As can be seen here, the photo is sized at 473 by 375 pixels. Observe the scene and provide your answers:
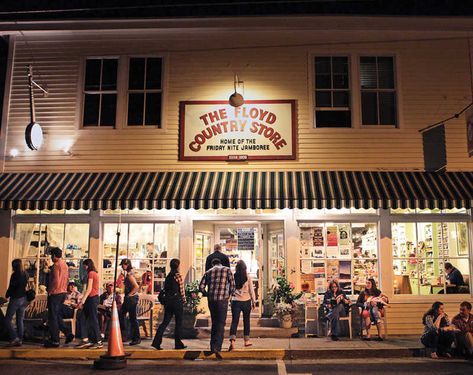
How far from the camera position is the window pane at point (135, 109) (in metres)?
12.5

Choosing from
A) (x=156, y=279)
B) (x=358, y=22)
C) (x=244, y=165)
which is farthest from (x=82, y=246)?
(x=358, y=22)

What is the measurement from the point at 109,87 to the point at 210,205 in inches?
168

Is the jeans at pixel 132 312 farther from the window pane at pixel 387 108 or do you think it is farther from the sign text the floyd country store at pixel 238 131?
the window pane at pixel 387 108

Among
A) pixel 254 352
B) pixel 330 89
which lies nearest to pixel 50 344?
pixel 254 352

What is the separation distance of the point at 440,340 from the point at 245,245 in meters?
5.02

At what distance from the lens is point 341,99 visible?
492 inches

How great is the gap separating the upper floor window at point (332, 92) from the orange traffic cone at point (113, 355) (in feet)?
21.4

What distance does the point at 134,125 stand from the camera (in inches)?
492

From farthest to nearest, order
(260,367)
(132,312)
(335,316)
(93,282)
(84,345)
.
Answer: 1. (335,316)
2. (132,312)
3. (93,282)
4. (84,345)
5. (260,367)

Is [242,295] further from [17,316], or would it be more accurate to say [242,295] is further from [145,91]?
[145,91]

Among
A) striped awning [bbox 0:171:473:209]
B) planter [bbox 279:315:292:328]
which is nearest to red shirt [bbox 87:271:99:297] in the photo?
striped awning [bbox 0:171:473:209]

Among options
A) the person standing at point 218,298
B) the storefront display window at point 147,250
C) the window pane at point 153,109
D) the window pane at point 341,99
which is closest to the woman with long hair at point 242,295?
the person standing at point 218,298

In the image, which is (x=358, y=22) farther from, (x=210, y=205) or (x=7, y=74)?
(x=7, y=74)

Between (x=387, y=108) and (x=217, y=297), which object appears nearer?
(x=217, y=297)
